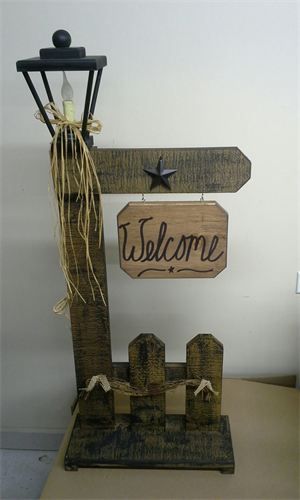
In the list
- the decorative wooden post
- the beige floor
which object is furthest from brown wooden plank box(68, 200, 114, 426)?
the beige floor

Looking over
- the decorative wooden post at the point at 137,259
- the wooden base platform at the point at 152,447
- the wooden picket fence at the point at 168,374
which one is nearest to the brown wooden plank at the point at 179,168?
the decorative wooden post at the point at 137,259

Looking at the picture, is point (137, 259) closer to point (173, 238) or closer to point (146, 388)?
point (173, 238)

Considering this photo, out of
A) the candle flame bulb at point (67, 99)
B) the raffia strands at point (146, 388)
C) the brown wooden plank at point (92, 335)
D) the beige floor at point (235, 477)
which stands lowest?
the beige floor at point (235, 477)

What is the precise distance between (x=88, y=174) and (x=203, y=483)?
1.88 feet

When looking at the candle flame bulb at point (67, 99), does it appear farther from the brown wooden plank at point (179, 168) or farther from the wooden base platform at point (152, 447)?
the wooden base platform at point (152, 447)

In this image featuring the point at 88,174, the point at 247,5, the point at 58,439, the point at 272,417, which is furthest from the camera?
the point at 58,439

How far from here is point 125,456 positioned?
889mm

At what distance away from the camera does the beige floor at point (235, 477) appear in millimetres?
834

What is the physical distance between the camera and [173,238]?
30.4 inches

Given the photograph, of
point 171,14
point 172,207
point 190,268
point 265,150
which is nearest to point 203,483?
point 190,268

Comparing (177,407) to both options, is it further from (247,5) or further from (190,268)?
(247,5)

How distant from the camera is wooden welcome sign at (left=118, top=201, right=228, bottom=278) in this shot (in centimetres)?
76

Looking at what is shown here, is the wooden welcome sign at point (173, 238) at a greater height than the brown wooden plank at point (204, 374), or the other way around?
the wooden welcome sign at point (173, 238)

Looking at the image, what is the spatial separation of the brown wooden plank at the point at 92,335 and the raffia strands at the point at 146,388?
0.06 ft
